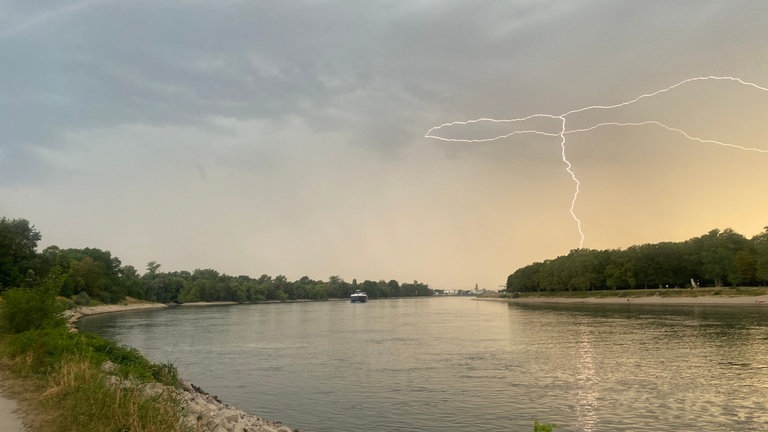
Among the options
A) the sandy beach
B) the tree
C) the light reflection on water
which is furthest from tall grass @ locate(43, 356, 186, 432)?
the sandy beach

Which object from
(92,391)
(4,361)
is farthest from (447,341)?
(92,391)

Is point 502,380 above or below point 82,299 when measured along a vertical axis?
below

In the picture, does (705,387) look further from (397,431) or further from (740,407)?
(397,431)

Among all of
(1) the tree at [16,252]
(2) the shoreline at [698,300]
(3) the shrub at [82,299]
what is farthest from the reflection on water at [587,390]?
(3) the shrub at [82,299]

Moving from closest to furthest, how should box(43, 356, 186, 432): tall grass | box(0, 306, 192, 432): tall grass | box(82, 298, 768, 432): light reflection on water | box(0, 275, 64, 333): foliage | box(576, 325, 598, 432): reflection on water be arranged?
box(43, 356, 186, 432): tall grass, box(0, 306, 192, 432): tall grass, box(576, 325, 598, 432): reflection on water, box(82, 298, 768, 432): light reflection on water, box(0, 275, 64, 333): foliage

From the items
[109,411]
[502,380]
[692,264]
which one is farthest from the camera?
[692,264]

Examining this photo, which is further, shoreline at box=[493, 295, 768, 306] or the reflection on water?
shoreline at box=[493, 295, 768, 306]

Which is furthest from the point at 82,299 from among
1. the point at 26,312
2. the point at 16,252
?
the point at 26,312

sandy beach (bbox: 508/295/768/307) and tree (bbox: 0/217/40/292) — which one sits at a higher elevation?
tree (bbox: 0/217/40/292)

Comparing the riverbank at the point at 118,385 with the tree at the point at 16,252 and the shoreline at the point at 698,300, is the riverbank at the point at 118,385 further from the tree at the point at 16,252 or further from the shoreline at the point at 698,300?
the shoreline at the point at 698,300

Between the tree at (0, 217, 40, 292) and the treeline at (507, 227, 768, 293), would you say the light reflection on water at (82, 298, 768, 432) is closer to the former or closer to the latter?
the tree at (0, 217, 40, 292)

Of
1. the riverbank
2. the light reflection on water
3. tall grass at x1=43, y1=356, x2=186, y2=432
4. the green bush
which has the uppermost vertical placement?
the green bush

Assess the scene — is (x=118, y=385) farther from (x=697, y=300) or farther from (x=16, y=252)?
(x=697, y=300)

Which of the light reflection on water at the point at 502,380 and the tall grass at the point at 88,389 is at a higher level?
the tall grass at the point at 88,389
